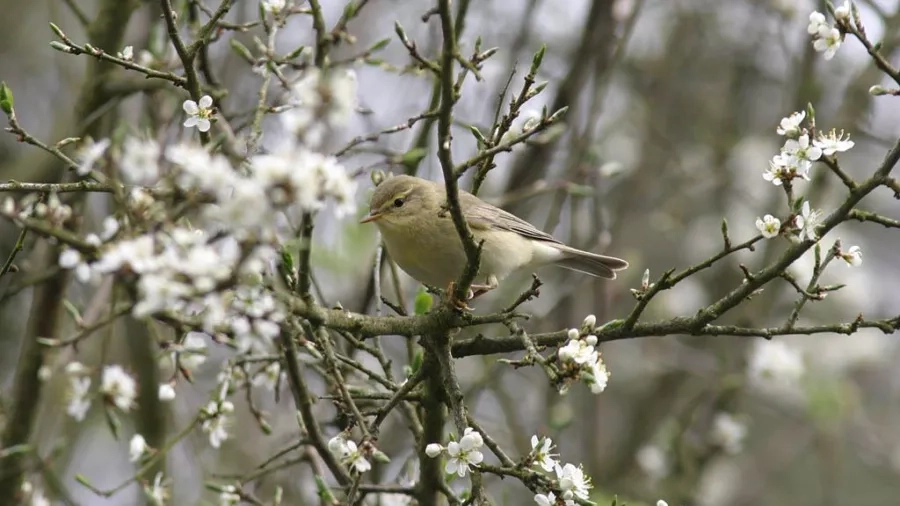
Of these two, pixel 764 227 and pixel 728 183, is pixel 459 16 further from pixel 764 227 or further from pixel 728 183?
pixel 728 183

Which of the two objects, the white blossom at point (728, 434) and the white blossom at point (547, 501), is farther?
the white blossom at point (728, 434)

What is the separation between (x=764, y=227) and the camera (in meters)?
3.00

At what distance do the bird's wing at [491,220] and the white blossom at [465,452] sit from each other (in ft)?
6.14

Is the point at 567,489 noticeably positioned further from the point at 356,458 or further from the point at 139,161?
the point at 139,161

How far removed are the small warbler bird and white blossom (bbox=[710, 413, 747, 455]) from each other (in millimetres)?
2960

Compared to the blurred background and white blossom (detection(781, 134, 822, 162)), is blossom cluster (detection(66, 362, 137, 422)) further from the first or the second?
white blossom (detection(781, 134, 822, 162))

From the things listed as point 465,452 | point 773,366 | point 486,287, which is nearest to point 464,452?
point 465,452

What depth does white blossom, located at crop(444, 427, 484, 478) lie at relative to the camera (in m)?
2.78

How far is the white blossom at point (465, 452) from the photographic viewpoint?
2.78 metres

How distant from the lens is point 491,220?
16.9ft

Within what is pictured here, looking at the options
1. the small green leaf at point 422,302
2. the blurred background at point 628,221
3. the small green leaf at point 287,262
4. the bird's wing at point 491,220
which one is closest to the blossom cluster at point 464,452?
the small green leaf at point 287,262

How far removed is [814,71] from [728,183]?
1170 mm

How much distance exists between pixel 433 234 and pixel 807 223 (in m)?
2.06

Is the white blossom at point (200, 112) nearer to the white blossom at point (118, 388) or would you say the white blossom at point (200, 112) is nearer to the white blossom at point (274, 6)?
the white blossom at point (274, 6)
